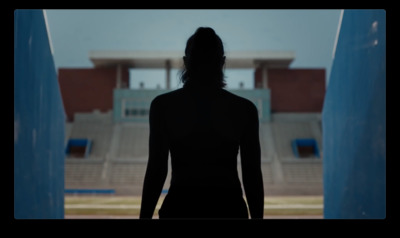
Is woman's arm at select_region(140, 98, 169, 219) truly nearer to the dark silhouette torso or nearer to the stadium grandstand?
the dark silhouette torso

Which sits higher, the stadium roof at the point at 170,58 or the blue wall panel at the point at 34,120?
the stadium roof at the point at 170,58

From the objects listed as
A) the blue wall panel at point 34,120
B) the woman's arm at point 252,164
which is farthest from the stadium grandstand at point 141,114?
the woman's arm at point 252,164

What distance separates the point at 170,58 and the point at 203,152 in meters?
41.5

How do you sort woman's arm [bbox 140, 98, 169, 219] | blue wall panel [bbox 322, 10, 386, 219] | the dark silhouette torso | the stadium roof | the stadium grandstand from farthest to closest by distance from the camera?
the stadium roof
the stadium grandstand
blue wall panel [bbox 322, 10, 386, 219]
woman's arm [bbox 140, 98, 169, 219]
the dark silhouette torso

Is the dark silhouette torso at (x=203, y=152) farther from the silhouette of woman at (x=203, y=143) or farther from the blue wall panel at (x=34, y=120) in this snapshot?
the blue wall panel at (x=34, y=120)

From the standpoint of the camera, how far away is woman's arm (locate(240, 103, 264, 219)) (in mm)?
2113

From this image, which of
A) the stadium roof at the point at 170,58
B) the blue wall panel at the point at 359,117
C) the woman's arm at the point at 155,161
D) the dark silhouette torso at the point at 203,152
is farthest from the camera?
the stadium roof at the point at 170,58

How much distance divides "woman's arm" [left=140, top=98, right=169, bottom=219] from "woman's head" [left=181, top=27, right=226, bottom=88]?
21cm

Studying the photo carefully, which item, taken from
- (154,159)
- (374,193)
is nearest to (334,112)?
(374,193)

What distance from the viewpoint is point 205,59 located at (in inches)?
84.7

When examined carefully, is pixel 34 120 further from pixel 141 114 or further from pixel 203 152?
pixel 141 114

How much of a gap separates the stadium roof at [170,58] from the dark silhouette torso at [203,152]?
1568 inches

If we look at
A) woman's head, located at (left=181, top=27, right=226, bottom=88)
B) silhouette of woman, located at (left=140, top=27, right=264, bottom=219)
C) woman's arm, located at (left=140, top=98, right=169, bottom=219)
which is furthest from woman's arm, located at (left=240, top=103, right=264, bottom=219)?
woman's arm, located at (left=140, top=98, right=169, bottom=219)

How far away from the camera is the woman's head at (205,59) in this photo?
6.99 ft
